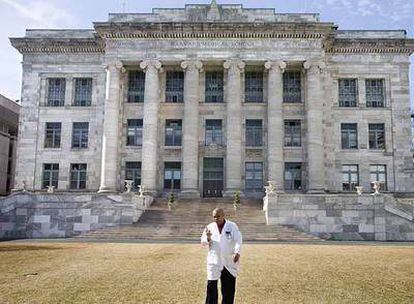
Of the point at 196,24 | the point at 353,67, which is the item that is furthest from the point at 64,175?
the point at 353,67

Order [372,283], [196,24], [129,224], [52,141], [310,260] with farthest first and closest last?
[52,141] → [196,24] → [129,224] → [310,260] → [372,283]

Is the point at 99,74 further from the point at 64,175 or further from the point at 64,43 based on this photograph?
the point at 64,175

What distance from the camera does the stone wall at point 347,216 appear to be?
34.1m

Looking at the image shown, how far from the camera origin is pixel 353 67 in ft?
161

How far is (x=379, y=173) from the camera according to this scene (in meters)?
47.7

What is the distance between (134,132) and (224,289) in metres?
39.9

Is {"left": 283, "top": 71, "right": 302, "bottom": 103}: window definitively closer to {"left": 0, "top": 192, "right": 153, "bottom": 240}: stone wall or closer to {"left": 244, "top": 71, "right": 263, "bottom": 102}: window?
{"left": 244, "top": 71, "right": 263, "bottom": 102}: window

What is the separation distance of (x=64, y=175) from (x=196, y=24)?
19.7m

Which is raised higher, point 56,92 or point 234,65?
point 234,65

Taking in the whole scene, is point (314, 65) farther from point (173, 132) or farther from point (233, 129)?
point (173, 132)

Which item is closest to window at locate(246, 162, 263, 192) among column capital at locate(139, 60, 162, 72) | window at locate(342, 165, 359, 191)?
window at locate(342, 165, 359, 191)

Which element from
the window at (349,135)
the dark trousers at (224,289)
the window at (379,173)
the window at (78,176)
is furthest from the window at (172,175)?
the dark trousers at (224,289)

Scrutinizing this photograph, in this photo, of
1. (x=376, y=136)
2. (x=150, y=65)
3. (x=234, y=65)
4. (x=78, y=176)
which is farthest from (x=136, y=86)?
(x=376, y=136)

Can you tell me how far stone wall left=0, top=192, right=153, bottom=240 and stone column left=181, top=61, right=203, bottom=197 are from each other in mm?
10241
